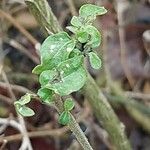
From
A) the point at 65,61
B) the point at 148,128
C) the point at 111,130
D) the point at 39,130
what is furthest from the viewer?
the point at 148,128

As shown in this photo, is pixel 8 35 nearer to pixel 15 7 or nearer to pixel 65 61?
pixel 15 7

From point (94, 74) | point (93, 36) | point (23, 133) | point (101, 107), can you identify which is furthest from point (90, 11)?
point (94, 74)

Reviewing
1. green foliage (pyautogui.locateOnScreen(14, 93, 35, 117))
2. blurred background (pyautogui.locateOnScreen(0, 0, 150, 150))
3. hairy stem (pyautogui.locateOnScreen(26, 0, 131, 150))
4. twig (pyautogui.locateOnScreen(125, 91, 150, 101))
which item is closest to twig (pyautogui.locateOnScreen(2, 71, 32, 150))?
blurred background (pyautogui.locateOnScreen(0, 0, 150, 150))

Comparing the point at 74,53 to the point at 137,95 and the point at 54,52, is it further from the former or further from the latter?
the point at 137,95

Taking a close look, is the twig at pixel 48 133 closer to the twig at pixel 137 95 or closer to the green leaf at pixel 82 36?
the twig at pixel 137 95

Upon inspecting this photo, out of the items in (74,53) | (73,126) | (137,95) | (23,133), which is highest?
(74,53)

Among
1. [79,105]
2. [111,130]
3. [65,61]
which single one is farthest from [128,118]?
[65,61]
